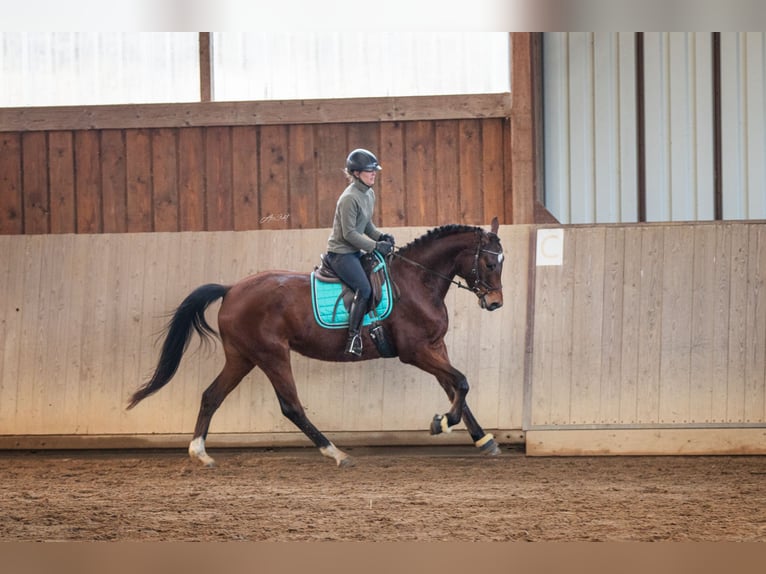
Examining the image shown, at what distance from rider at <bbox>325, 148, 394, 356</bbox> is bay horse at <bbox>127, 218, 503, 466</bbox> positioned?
198 mm

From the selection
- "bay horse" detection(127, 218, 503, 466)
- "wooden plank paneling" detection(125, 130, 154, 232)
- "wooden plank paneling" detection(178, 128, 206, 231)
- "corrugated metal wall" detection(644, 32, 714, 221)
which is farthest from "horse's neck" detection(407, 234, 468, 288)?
"wooden plank paneling" detection(125, 130, 154, 232)

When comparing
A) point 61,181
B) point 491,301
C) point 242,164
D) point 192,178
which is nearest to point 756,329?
point 491,301

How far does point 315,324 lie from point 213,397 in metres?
0.93

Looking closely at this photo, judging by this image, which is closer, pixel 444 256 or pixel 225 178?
pixel 444 256

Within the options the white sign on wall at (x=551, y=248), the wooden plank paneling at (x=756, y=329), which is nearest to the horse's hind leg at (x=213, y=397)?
the white sign on wall at (x=551, y=248)

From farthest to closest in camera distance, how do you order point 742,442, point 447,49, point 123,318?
point 447,49
point 123,318
point 742,442

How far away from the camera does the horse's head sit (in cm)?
653

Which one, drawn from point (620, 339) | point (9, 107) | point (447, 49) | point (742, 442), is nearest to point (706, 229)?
point (620, 339)

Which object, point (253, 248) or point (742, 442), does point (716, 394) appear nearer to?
point (742, 442)

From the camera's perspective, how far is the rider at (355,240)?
641cm

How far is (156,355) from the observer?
24.6 ft

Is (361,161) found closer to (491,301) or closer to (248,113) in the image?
(491,301)

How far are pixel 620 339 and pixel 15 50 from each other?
5.84 meters

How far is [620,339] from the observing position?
7.13 metres
